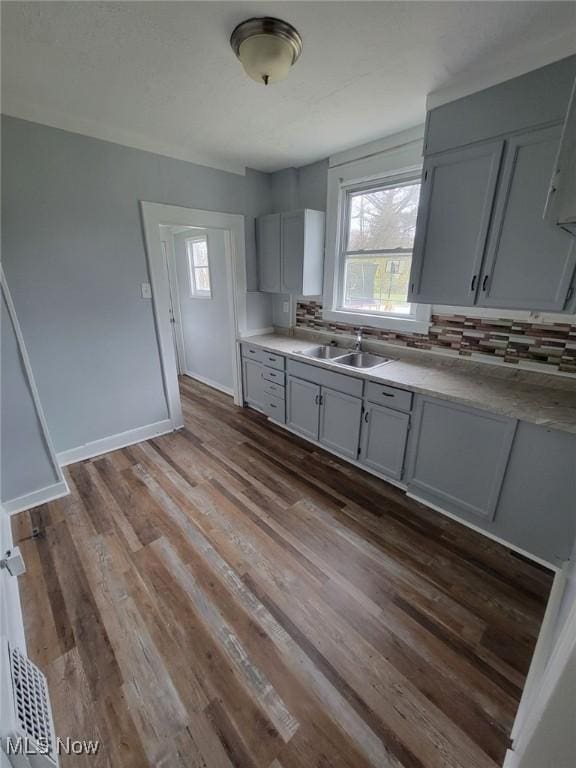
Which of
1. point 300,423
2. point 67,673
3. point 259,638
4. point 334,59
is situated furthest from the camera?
point 300,423

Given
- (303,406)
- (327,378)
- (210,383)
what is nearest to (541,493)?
(327,378)

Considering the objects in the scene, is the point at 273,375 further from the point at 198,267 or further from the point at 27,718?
the point at 27,718

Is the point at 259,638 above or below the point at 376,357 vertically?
below

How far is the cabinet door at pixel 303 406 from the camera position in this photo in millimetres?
2854

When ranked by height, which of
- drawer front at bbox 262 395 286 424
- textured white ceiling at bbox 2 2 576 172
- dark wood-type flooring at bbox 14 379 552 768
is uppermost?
textured white ceiling at bbox 2 2 576 172

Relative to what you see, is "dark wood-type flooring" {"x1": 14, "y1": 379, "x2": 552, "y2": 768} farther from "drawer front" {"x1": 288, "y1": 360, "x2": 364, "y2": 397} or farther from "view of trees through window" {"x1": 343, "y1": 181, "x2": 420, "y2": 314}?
"view of trees through window" {"x1": 343, "y1": 181, "x2": 420, "y2": 314}

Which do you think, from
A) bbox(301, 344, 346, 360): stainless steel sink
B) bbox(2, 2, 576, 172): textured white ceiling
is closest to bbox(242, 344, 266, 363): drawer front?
bbox(301, 344, 346, 360): stainless steel sink

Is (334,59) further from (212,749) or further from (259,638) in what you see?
(212,749)

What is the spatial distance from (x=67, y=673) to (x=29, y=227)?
8.59 ft

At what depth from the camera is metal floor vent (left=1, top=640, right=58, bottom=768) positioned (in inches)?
32.6

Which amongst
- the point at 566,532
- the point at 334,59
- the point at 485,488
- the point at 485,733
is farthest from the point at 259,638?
the point at 334,59

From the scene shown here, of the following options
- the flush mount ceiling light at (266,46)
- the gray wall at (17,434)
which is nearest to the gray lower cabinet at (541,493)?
the flush mount ceiling light at (266,46)

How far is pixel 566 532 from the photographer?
1.66 meters

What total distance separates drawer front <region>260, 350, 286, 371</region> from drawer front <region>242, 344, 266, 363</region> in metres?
0.03
